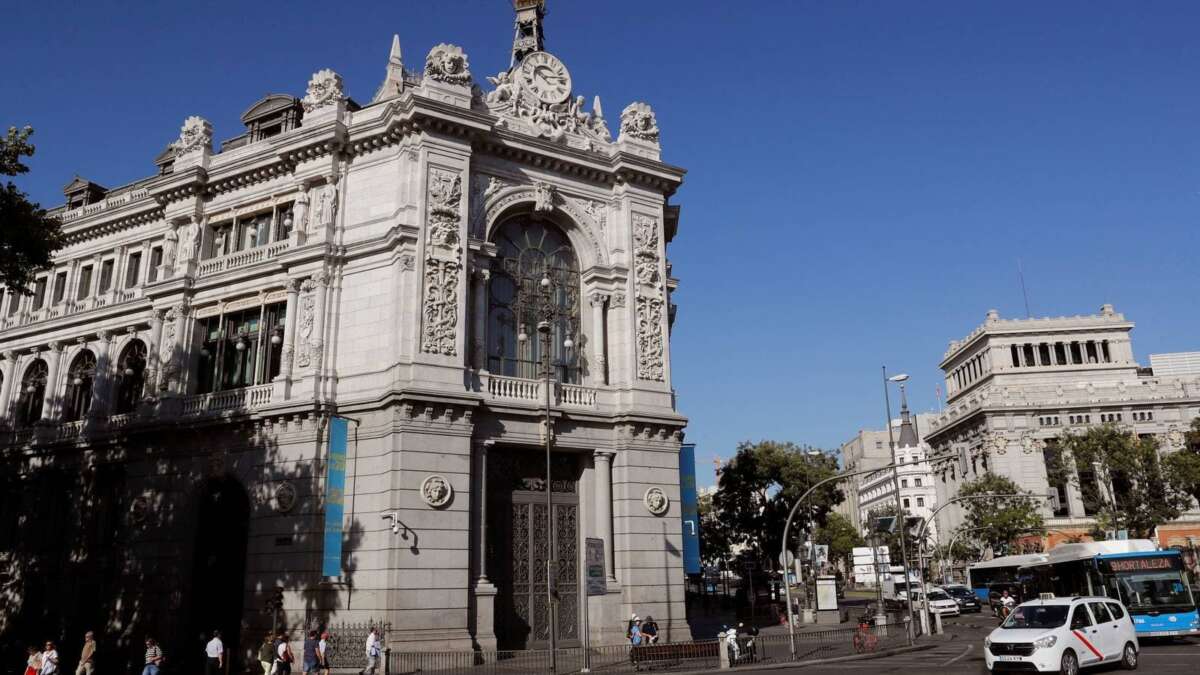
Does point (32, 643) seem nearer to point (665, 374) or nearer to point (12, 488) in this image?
point (12, 488)

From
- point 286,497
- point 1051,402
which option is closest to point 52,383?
point 286,497

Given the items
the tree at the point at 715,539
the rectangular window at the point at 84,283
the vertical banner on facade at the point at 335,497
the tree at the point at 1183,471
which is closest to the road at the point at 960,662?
the vertical banner on facade at the point at 335,497

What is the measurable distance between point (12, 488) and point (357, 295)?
21.0 meters

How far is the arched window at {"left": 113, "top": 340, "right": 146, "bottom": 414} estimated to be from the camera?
120 feet

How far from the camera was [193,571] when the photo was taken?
30.9 m

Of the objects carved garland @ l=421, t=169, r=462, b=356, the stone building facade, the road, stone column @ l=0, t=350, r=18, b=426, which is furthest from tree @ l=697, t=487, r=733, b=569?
stone column @ l=0, t=350, r=18, b=426

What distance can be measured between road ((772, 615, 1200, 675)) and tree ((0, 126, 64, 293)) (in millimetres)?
24552

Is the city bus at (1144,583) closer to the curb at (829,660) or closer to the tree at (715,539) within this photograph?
the curb at (829,660)

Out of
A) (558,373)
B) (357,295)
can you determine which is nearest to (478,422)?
(558,373)

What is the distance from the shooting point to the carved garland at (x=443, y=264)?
2886 cm

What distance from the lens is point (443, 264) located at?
29.6 meters

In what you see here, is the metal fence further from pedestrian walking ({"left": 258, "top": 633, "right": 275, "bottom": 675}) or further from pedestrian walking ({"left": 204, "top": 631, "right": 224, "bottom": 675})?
pedestrian walking ({"left": 204, "top": 631, "right": 224, "bottom": 675})

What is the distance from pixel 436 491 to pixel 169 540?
11.9 meters

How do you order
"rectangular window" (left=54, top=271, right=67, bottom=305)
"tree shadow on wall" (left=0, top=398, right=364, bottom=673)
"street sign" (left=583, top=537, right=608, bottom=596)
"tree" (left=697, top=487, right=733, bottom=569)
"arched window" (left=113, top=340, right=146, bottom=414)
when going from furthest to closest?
"tree" (left=697, top=487, right=733, bottom=569), "rectangular window" (left=54, top=271, right=67, bottom=305), "arched window" (left=113, top=340, right=146, bottom=414), "tree shadow on wall" (left=0, top=398, right=364, bottom=673), "street sign" (left=583, top=537, right=608, bottom=596)
